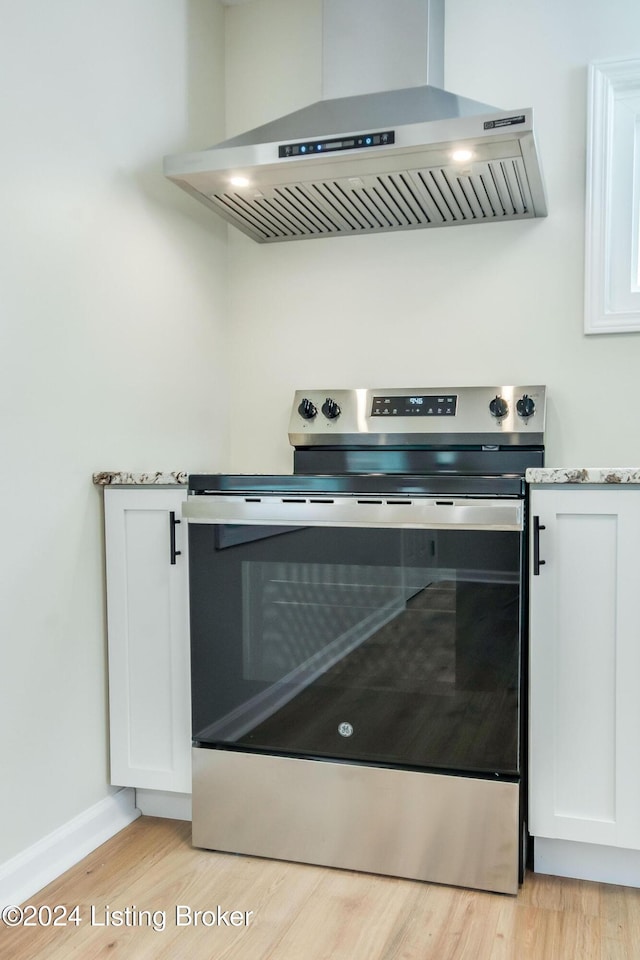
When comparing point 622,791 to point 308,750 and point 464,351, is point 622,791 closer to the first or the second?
point 308,750

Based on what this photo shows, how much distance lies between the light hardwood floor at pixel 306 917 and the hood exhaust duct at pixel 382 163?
1.55 m

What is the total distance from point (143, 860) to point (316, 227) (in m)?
1.70

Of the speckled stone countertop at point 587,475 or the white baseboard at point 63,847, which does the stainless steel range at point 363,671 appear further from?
the white baseboard at point 63,847

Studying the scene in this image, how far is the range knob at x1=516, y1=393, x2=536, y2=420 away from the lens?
6.86 ft

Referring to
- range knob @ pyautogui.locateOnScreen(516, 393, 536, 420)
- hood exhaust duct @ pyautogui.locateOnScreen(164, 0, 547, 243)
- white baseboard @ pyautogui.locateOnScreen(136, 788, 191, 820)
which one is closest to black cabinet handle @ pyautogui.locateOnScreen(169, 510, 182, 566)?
white baseboard @ pyautogui.locateOnScreen(136, 788, 191, 820)

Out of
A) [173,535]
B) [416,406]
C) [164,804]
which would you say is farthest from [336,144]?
[164,804]

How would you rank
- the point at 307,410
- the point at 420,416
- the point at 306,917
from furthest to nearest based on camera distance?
the point at 307,410, the point at 420,416, the point at 306,917

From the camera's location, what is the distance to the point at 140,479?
5.88 ft

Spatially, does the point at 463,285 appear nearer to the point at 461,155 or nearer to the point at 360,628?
the point at 461,155

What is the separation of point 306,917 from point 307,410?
1302 mm

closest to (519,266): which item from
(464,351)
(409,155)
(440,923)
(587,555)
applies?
(464,351)

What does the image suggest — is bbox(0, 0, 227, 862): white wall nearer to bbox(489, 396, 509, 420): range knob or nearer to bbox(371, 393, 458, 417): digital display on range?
bbox(371, 393, 458, 417): digital display on range

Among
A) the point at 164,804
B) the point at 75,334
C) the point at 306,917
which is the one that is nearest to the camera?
the point at 306,917

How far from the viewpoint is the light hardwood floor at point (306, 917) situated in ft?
4.60
